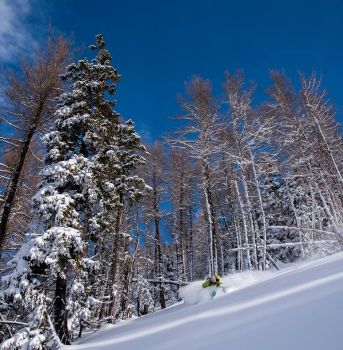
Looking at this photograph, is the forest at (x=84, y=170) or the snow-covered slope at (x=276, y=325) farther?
the forest at (x=84, y=170)

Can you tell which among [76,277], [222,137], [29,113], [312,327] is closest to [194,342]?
[312,327]

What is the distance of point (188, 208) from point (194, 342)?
2457 cm

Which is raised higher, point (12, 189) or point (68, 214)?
point (12, 189)

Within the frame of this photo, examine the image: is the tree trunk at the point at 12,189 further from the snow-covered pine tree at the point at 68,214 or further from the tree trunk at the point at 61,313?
the tree trunk at the point at 61,313

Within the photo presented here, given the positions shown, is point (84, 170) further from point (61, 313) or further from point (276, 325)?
point (276, 325)

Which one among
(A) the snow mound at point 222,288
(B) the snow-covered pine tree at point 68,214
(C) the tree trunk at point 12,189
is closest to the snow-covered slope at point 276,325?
(A) the snow mound at point 222,288

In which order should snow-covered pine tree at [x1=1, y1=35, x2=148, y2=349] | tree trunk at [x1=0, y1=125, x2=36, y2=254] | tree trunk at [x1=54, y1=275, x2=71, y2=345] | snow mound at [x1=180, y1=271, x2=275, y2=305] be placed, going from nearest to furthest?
snow mound at [x1=180, y1=271, x2=275, y2=305], snow-covered pine tree at [x1=1, y1=35, x2=148, y2=349], tree trunk at [x1=54, y1=275, x2=71, y2=345], tree trunk at [x1=0, y1=125, x2=36, y2=254]

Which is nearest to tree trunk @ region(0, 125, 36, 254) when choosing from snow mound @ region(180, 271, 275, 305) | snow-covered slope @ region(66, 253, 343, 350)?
snow mound @ region(180, 271, 275, 305)

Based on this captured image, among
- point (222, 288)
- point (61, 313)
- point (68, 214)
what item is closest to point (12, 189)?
point (68, 214)

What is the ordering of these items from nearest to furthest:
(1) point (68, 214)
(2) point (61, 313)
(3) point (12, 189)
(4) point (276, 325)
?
(4) point (276, 325) < (2) point (61, 313) < (1) point (68, 214) < (3) point (12, 189)

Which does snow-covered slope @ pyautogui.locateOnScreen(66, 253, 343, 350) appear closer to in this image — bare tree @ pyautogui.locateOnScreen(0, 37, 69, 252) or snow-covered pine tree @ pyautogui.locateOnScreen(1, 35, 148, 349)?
snow-covered pine tree @ pyautogui.locateOnScreen(1, 35, 148, 349)

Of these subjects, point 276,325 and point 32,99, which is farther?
point 32,99

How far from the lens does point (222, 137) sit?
15.5 meters

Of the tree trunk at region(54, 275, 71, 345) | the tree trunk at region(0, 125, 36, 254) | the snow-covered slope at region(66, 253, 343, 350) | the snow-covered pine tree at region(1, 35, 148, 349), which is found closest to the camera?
the snow-covered slope at region(66, 253, 343, 350)
